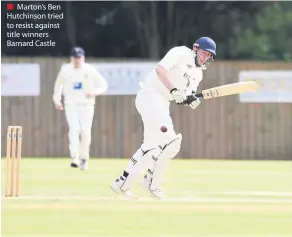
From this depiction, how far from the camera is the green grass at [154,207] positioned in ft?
31.2

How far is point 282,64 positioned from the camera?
2270 centimetres

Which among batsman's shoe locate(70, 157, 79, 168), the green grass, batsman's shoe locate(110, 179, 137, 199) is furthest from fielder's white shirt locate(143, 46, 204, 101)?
batsman's shoe locate(70, 157, 79, 168)

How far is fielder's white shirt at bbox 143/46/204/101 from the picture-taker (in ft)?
39.2

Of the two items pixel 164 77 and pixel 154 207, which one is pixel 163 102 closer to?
pixel 164 77

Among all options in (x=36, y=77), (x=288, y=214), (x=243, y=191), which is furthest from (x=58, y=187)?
(x=36, y=77)

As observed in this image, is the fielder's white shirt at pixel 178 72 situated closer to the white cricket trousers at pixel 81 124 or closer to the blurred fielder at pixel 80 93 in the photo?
the blurred fielder at pixel 80 93

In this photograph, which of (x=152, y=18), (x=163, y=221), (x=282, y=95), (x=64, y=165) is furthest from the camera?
(x=152, y=18)

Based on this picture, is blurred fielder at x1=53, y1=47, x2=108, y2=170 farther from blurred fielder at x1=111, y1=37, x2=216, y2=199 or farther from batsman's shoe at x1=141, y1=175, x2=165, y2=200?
blurred fielder at x1=111, y1=37, x2=216, y2=199

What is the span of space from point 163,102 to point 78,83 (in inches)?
247

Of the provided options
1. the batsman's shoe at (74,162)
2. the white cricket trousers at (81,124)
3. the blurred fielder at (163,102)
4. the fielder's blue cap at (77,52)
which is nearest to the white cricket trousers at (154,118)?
the blurred fielder at (163,102)

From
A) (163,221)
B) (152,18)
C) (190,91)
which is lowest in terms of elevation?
(163,221)

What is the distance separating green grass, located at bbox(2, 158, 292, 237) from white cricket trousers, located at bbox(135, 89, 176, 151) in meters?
0.66

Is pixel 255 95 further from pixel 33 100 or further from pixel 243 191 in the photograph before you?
pixel 243 191

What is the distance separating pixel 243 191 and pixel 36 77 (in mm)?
9724
